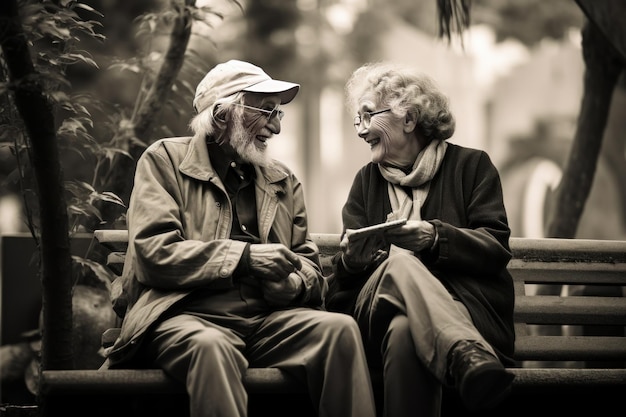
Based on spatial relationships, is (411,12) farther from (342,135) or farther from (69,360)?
(69,360)

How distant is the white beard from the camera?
5.57 metres

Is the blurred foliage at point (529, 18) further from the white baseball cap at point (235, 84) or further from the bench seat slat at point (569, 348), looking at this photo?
the white baseball cap at point (235, 84)

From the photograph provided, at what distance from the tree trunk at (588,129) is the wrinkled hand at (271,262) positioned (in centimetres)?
387

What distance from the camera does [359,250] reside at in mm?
5375

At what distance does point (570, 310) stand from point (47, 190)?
2.62 metres

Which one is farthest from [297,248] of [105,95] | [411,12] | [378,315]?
[411,12]

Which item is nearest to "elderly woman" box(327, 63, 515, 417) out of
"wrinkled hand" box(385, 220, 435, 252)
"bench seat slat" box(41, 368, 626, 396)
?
"wrinkled hand" box(385, 220, 435, 252)

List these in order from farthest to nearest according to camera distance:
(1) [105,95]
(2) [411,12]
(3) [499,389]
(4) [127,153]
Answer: (2) [411,12]
(1) [105,95]
(4) [127,153]
(3) [499,389]

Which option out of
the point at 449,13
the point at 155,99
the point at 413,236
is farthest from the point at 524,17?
the point at 413,236

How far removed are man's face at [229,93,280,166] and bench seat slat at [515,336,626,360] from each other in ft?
5.31

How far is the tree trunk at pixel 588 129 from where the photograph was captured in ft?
28.1

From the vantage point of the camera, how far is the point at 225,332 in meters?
5.11

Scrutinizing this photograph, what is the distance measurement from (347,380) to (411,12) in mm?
17463

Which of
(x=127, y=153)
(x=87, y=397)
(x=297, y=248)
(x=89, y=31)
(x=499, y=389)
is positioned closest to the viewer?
(x=499, y=389)
